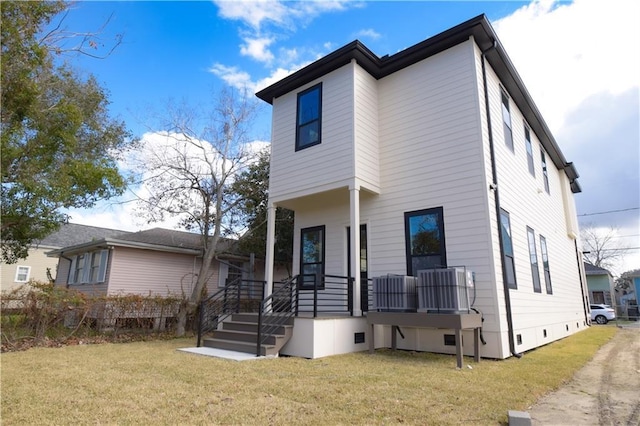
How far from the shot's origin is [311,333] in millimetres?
6641

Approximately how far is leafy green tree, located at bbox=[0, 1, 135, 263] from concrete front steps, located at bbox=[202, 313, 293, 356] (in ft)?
15.6

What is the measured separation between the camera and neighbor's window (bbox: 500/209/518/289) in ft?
24.1

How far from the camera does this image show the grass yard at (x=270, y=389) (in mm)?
3338

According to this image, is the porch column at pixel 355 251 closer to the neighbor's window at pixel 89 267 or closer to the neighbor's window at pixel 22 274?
the neighbor's window at pixel 89 267

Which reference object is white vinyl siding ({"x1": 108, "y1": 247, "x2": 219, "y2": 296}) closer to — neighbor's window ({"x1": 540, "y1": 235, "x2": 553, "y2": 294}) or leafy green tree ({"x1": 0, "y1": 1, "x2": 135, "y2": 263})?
leafy green tree ({"x1": 0, "y1": 1, "x2": 135, "y2": 263})

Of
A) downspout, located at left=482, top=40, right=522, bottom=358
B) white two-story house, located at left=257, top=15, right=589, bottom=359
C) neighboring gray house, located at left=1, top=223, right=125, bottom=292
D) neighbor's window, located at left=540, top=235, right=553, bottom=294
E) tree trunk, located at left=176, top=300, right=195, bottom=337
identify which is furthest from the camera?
neighboring gray house, located at left=1, top=223, right=125, bottom=292

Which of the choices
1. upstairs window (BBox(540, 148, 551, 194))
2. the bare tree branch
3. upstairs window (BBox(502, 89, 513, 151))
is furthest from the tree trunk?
upstairs window (BBox(540, 148, 551, 194))

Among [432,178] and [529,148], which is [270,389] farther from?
[529,148]

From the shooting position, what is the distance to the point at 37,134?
27.7 ft

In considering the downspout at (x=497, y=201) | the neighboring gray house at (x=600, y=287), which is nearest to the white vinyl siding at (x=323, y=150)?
the downspout at (x=497, y=201)

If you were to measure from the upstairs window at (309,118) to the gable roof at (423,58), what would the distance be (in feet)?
1.25

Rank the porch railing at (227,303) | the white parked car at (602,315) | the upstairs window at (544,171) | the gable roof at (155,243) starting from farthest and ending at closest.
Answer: the white parked car at (602,315), the gable roof at (155,243), the upstairs window at (544,171), the porch railing at (227,303)

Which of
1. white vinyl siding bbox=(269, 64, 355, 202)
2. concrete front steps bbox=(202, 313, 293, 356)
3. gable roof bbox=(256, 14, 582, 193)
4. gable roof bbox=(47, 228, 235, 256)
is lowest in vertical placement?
concrete front steps bbox=(202, 313, 293, 356)

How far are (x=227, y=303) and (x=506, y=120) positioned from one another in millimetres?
8318
